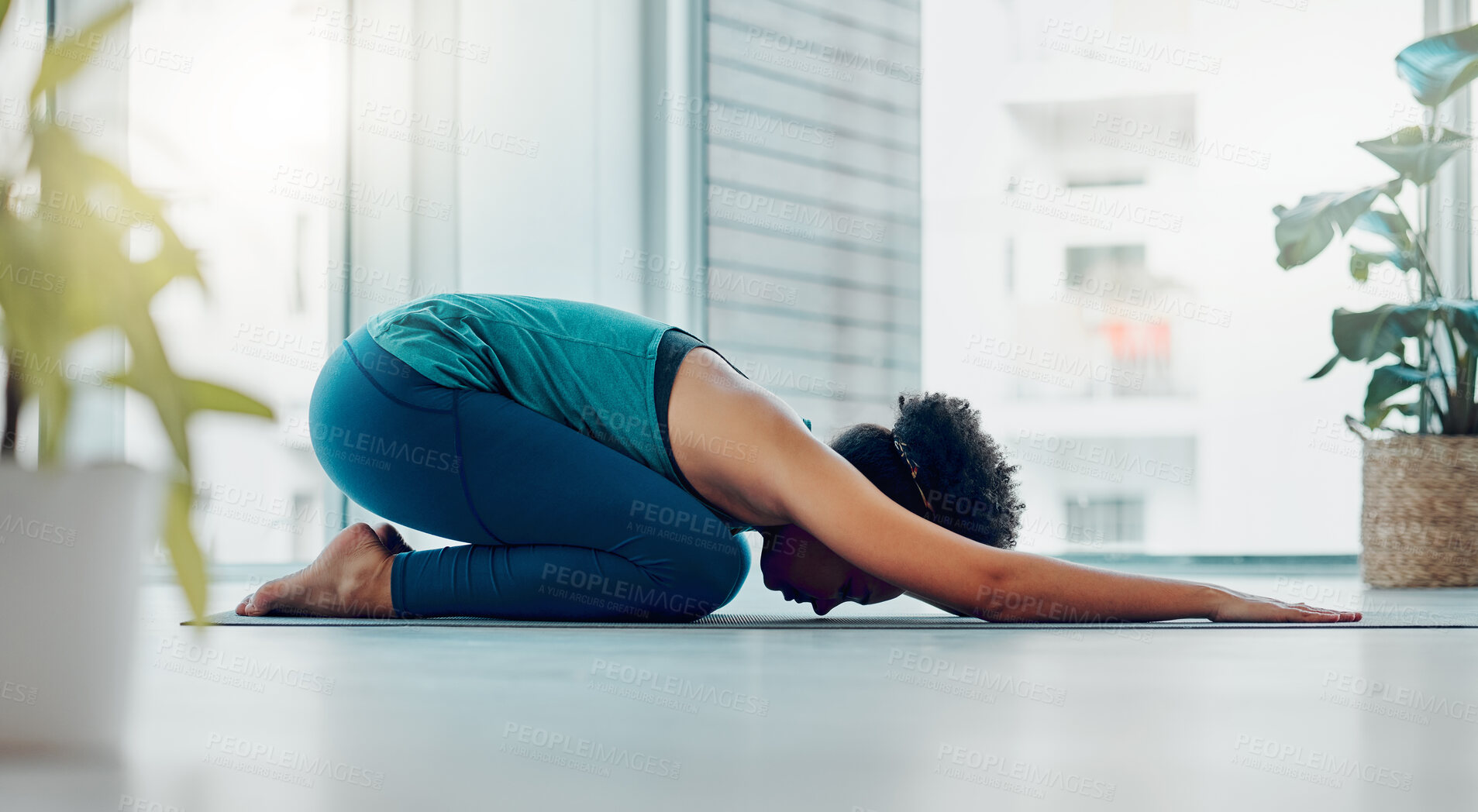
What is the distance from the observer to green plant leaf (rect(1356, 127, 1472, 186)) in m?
2.78

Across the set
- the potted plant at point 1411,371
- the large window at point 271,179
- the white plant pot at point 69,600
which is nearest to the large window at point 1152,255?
the potted plant at point 1411,371

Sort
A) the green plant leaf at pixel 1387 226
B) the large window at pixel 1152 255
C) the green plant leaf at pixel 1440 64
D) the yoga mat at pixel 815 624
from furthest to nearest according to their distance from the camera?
1. the large window at pixel 1152 255
2. the green plant leaf at pixel 1387 226
3. the green plant leaf at pixel 1440 64
4. the yoga mat at pixel 815 624

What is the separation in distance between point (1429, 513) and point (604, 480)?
2145mm

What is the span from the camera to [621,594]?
1.66 metres

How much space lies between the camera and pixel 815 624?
1718mm

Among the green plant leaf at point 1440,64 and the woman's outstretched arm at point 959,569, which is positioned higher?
the green plant leaf at point 1440,64

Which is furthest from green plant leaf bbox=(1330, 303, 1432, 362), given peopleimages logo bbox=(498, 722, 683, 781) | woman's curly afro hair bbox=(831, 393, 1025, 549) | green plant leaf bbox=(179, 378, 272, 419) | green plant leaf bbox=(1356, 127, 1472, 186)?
green plant leaf bbox=(179, 378, 272, 419)

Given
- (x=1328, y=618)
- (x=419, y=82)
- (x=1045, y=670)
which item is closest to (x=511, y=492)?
(x=1045, y=670)

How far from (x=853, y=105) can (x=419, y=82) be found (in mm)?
1255

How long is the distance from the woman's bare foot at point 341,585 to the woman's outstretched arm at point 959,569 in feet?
2.10

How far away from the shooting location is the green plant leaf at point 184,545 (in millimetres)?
569

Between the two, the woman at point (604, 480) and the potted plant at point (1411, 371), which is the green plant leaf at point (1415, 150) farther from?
the woman at point (604, 480)

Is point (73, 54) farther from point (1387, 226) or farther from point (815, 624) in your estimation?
point (1387, 226)

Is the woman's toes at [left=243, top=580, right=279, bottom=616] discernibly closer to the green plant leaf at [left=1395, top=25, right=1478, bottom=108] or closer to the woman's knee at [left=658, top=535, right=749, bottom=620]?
the woman's knee at [left=658, top=535, right=749, bottom=620]
